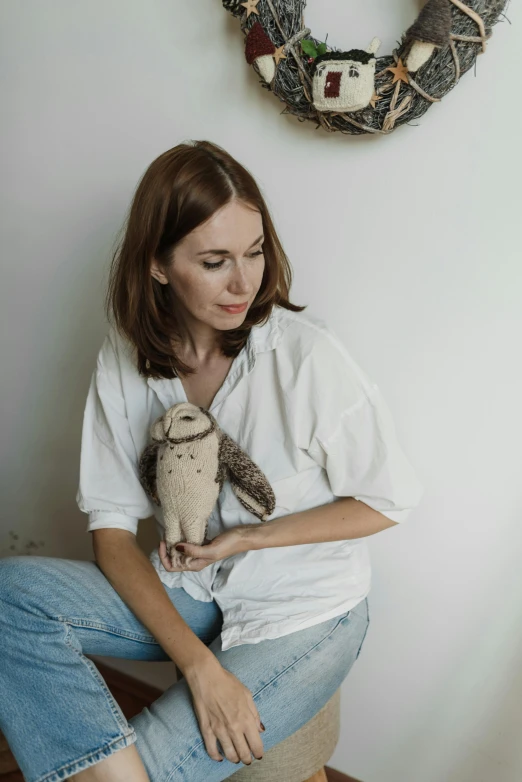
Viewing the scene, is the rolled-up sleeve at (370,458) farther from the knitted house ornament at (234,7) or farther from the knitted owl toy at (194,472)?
the knitted house ornament at (234,7)

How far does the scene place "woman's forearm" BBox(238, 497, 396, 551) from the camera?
1.08 m

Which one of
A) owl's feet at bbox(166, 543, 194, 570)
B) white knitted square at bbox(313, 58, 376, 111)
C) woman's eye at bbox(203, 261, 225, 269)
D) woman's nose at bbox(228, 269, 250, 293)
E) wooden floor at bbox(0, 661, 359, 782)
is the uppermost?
white knitted square at bbox(313, 58, 376, 111)

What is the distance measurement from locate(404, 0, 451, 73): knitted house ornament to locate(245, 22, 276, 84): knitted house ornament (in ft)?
0.69

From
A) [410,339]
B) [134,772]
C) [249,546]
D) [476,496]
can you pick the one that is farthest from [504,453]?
[134,772]

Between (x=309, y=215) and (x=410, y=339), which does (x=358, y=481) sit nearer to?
(x=410, y=339)

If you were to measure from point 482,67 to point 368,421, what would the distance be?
1.75 ft

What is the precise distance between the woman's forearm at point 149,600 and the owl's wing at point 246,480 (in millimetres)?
203

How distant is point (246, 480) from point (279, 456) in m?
0.08

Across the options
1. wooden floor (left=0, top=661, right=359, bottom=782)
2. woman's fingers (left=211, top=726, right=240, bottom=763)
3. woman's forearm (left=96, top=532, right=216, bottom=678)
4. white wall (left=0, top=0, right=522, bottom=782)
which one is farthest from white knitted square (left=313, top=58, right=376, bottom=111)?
wooden floor (left=0, top=661, right=359, bottom=782)

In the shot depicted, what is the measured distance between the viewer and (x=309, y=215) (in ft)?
3.95

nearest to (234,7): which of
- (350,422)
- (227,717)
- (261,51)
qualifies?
(261,51)

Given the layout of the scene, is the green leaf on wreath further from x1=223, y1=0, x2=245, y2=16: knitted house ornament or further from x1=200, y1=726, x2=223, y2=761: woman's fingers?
x1=200, y1=726, x2=223, y2=761: woman's fingers

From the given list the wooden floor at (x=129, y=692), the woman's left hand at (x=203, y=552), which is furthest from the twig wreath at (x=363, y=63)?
the wooden floor at (x=129, y=692)

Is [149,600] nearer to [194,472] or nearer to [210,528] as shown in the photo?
[210,528]
